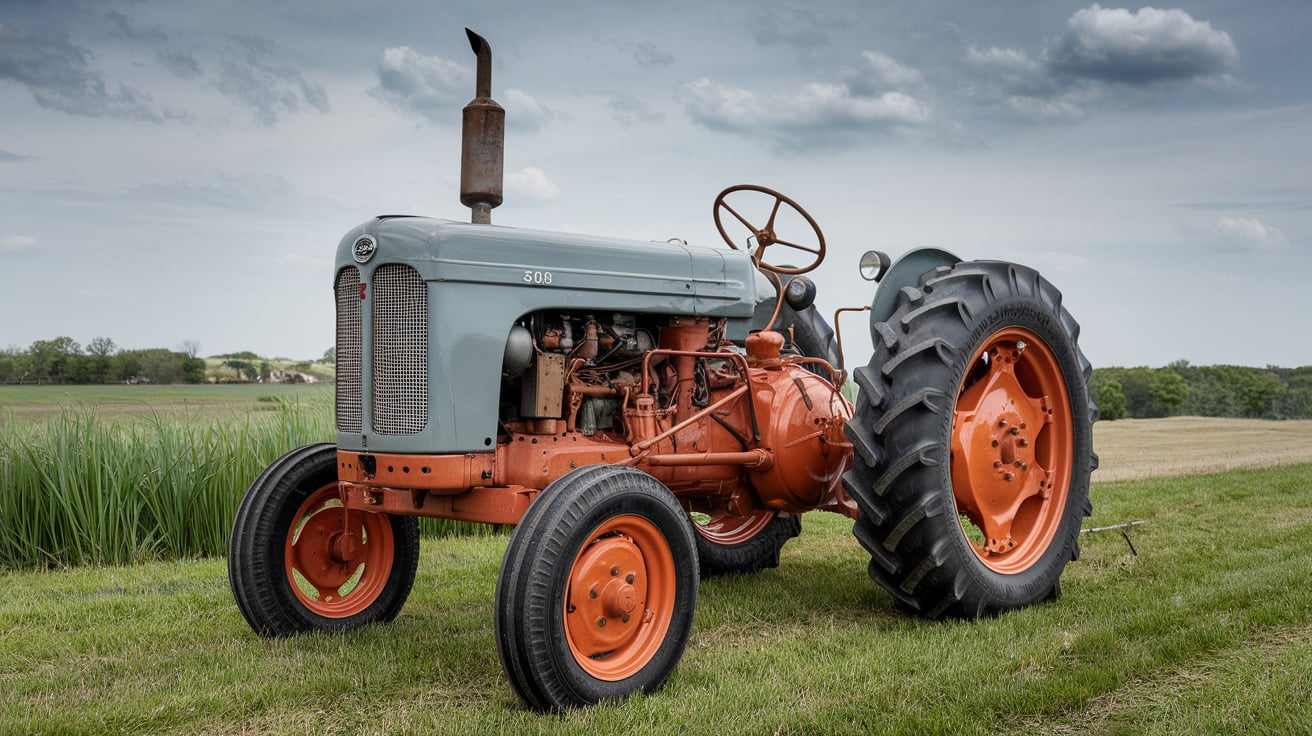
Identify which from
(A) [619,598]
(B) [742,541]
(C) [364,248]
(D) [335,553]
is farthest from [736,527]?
(C) [364,248]

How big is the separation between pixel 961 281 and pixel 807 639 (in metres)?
1.75

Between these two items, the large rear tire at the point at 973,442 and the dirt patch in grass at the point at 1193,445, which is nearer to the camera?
the large rear tire at the point at 973,442

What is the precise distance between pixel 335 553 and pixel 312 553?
95 mm

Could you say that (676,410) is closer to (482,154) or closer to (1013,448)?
(482,154)

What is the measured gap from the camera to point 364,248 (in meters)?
3.74

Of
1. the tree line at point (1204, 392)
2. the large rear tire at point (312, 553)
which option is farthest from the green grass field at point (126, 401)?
the tree line at point (1204, 392)

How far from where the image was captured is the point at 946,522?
13.8 ft

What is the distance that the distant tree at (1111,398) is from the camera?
1603cm

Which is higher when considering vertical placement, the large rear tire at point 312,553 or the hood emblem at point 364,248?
the hood emblem at point 364,248

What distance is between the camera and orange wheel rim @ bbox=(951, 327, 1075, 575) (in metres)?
4.68

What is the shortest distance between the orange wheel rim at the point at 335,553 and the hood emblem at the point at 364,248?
1.16 m

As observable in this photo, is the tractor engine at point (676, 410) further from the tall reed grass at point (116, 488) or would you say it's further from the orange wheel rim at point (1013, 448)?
the tall reed grass at point (116, 488)

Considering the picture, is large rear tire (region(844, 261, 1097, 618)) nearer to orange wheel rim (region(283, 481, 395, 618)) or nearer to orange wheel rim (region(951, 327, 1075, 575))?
orange wheel rim (region(951, 327, 1075, 575))

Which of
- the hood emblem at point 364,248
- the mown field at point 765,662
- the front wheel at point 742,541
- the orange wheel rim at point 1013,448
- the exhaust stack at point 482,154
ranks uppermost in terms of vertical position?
the exhaust stack at point 482,154
